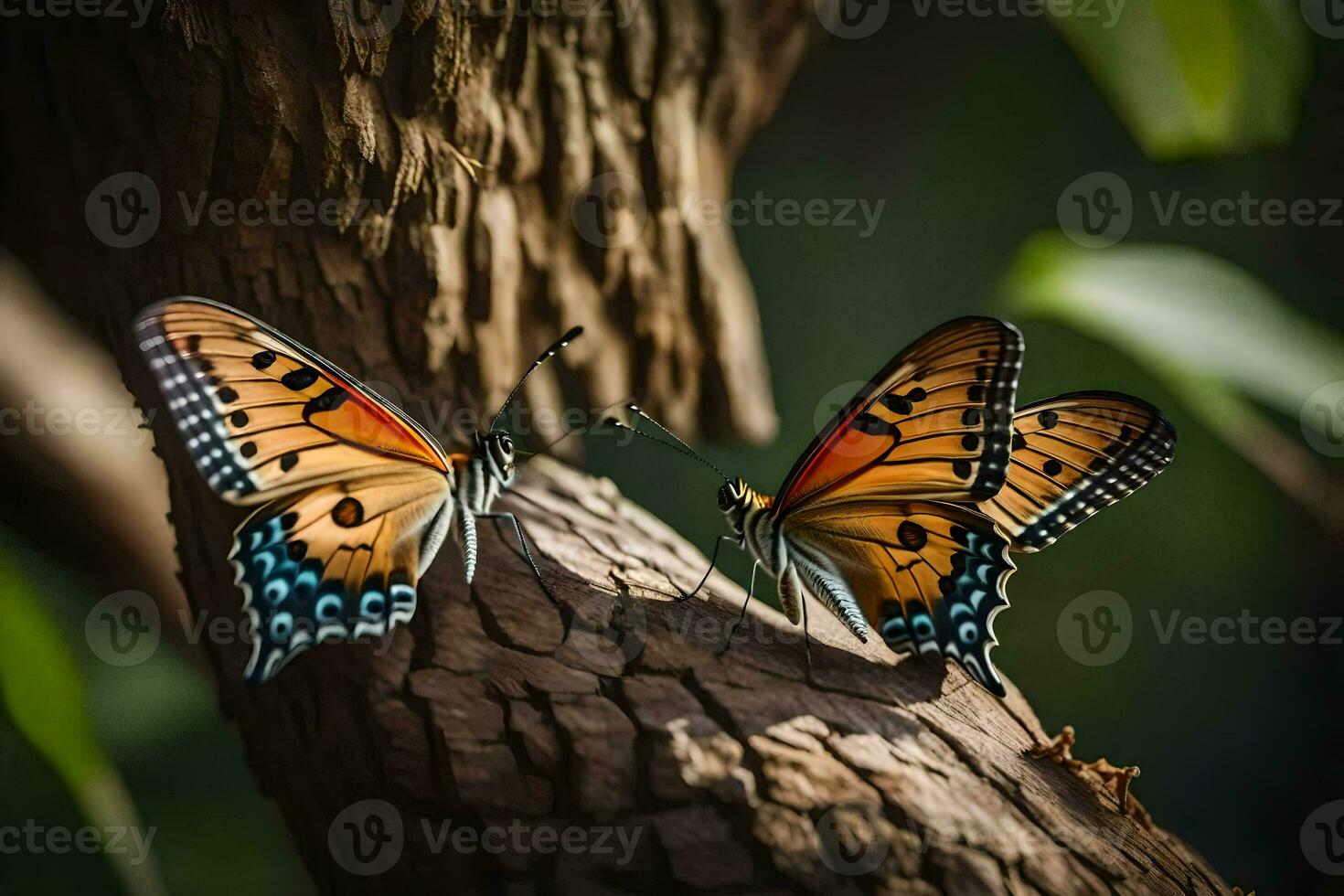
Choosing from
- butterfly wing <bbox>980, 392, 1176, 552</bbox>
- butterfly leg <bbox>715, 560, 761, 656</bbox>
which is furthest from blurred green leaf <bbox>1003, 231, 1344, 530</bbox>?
butterfly leg <bbox>715, 560, 761, 656</bbox>

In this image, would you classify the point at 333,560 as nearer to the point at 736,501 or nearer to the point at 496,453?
the point at 496,453

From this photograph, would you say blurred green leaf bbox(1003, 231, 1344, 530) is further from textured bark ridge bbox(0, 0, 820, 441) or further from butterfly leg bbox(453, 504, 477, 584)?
butterfly leg bbox(453, 504, 477, 584)

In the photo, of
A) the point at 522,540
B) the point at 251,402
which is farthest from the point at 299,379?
the point at 522,540

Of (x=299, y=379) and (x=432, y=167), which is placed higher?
(x=432, y=167)

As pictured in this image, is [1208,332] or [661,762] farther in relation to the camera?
[1208,332]

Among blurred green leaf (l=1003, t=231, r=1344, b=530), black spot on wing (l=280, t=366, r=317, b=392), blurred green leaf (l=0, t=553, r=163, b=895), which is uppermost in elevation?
blurred green leaf (l=1003, t=231, r=1344, b=530)

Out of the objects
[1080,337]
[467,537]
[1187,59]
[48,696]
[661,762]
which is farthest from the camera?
[1080,337]

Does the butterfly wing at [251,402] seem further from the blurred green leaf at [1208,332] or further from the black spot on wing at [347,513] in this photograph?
the blurred green leaf at [1208,332]

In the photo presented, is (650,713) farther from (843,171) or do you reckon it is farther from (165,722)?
(843,171)
